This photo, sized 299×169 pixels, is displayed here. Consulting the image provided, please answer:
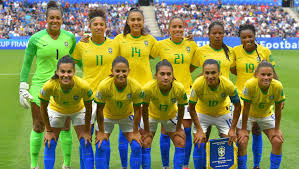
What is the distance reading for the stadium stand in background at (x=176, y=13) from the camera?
3222 centimetres

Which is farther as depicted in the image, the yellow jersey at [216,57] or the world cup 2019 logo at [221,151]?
the yellow jersey at [216,57]

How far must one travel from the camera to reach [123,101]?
17.4ft

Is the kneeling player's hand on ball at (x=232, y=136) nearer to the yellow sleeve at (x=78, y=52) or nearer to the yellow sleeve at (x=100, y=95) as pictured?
the yellow sleeve at (x=100, y=95)

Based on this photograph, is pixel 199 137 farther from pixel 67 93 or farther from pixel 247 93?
pixel 67 93

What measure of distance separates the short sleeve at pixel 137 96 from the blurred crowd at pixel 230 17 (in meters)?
26.9

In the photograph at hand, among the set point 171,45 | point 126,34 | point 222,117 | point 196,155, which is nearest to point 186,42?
point 171,45

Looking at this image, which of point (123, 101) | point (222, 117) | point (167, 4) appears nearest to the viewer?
point (123, 101)

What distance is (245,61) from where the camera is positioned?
5.95 meters

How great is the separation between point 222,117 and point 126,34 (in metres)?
1.98

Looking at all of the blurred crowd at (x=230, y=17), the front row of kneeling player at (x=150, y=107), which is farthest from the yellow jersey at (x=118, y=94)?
the blurred crowd at (x=230, y=17)

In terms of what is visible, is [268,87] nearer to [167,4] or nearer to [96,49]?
[96,49]

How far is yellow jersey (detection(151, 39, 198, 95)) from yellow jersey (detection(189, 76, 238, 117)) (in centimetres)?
54

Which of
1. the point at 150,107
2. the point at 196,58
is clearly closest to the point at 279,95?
the point at 196,58

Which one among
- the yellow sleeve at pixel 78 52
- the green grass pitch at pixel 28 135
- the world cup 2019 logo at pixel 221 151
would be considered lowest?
the green grass pitch at pixel 28 135
